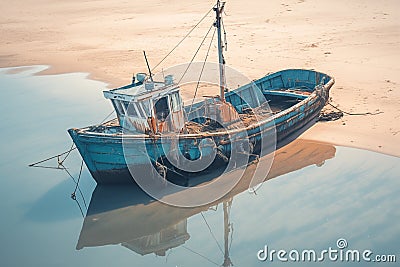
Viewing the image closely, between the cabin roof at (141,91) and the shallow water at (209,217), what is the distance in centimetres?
242

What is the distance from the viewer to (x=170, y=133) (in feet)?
42.9

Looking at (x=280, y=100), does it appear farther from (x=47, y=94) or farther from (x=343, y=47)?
(x=47, y=94)

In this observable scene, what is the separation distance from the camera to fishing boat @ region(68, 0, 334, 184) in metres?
12.4

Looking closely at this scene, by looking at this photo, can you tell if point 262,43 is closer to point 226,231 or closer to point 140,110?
point 140,110

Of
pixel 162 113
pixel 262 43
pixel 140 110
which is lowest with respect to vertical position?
pixel 262 43

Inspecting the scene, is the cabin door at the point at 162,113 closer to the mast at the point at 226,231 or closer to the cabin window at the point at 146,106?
the cabin window at the point at 146,106

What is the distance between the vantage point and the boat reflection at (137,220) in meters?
11.5

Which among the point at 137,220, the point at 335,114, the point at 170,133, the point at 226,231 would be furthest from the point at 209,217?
the point at 335,114

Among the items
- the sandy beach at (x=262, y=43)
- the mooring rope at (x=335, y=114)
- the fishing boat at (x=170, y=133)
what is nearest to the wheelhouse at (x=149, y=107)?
the fishing boat at (x=170, y=133)

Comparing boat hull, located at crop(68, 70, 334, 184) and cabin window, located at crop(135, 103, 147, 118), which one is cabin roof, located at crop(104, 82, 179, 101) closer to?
cabin window, located at crop(135, 103, 147, 118)

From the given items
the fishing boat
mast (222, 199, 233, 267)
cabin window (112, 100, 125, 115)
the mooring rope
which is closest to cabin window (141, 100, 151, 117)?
the fishing boat

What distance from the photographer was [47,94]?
21781mm

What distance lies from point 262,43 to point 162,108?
13.7m

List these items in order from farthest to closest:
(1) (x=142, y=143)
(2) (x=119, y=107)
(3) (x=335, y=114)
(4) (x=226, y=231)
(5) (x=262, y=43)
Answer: (5) (x=262, y=43) → (3) (x=335, y=114) → (2) (x=119, y=107) → (1) (x=142, y=143) → (4) (x=226, y=231)
